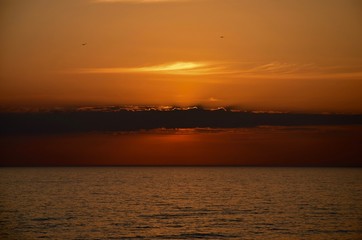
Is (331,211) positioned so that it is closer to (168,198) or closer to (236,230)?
(236,230)

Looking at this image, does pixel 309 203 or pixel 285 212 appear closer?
pixel 285 212

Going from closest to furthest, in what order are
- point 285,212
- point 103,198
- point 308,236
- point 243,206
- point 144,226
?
point 308,236 < point 144,226 < point 285,212 < point 243,206 < point 103,198

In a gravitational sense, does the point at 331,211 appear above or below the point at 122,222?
above

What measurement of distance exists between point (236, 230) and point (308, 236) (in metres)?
6.22

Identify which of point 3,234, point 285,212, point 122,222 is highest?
point 285,212

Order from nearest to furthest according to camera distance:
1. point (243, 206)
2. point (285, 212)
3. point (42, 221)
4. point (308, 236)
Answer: point (308, 236) → point (42, 221) → point (285, 212) → point (243, 206)

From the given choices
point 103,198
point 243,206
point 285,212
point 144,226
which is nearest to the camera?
point 144,226

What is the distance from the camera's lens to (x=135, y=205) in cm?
7600

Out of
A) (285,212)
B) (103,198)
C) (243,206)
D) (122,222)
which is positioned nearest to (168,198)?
(103,198)

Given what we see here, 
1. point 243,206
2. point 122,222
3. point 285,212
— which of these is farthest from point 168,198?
point 122,222

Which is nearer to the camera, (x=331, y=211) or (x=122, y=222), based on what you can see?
(x=122, y=222)

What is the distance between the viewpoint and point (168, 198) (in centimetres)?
8806

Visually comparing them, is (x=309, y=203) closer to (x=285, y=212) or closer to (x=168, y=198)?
(x=285, y=212)

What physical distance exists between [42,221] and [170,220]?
11830mm
